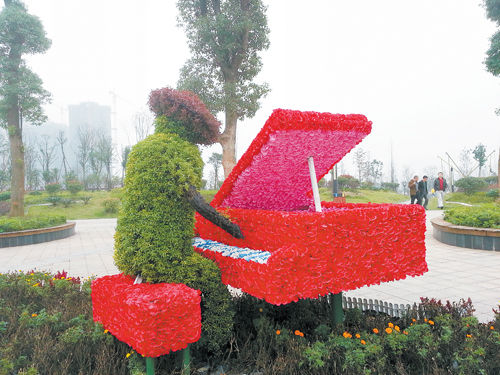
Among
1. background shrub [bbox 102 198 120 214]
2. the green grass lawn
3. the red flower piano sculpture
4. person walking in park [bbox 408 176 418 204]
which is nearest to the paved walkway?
the red flower piano sculpture

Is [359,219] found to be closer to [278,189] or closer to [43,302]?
[278,189]

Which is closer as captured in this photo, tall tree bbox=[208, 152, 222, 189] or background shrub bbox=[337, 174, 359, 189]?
background shrub bbox=[337, 174, 359, 189]

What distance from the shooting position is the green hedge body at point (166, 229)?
2.83m

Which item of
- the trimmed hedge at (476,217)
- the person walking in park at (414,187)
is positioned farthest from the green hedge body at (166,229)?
the person walking in park at (414,187)

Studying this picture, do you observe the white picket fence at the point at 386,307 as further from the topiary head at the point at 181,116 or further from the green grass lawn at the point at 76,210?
the green grass lawn at the point at 76,210

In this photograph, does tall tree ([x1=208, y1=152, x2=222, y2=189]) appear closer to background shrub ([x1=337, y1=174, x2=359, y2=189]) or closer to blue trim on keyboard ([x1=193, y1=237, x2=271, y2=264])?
background shrub ([x1=337, y1=174, x2=359, y2=189])

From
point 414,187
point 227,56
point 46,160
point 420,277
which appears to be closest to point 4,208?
point 227,56

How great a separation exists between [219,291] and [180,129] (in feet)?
4.89

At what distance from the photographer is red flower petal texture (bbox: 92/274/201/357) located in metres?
2.36

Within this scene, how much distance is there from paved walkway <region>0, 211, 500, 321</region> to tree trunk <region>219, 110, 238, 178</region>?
5990 mm

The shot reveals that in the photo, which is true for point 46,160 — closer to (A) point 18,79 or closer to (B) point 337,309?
(A) point 18,79

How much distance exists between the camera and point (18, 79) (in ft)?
44.7

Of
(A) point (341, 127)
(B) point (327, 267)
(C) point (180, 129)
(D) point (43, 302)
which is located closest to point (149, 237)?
(C) point (180, 129)

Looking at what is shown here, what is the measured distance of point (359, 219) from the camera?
2826mm
